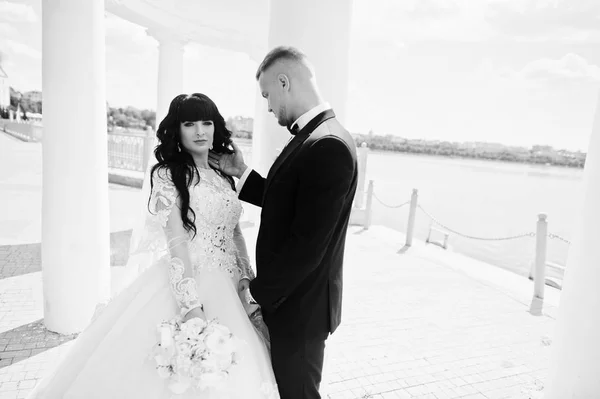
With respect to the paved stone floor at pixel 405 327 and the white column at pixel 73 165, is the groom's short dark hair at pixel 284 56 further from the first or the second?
the white column at pixel 73 165

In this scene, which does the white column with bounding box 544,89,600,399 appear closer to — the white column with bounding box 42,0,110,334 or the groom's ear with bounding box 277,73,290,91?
the groom's ear with bounding box 277,73,290,91

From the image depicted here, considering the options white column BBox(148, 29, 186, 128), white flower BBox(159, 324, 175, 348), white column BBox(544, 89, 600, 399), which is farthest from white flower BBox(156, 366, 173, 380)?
white column BBox(148, 29, 186, 128)

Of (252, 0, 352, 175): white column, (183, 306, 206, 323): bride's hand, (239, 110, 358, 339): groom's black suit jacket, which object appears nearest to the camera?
(239, 110, 358, 339): groom's black suit jacket

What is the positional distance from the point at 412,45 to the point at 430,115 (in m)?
43.0

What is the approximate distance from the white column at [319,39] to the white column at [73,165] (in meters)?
2.37

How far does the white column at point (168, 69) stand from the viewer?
40.9ft

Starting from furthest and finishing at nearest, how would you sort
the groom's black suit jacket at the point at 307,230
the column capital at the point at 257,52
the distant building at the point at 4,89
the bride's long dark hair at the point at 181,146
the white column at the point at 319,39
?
the distant building at the point at 4,89 → the column capital at the point at 257,52 → the white column at the point at 319,39 → the bride's long dark hair at the point at 181,146 → the groom's black suit jacket at the point at 307,230

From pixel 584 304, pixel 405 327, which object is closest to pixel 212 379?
pixel 584 304

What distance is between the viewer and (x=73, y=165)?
14.1 feet

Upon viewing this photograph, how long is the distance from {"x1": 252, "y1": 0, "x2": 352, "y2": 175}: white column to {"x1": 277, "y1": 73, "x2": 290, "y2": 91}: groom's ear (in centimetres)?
82

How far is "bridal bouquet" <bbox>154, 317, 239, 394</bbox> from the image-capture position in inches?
73.7

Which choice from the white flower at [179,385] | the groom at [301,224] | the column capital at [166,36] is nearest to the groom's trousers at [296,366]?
the groom at [301,224]

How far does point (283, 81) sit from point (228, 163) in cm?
108

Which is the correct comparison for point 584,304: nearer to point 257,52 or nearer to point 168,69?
point 168,69
